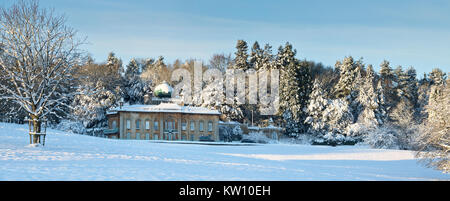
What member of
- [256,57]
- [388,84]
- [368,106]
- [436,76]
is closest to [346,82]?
[368,106]

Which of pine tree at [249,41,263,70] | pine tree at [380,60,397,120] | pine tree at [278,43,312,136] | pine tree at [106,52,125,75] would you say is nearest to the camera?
pine tree at [278,43,312,136]

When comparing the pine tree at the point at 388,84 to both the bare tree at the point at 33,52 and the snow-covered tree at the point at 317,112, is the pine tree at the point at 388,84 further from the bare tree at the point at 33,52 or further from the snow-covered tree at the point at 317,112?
the bare tree at the point at 33,52

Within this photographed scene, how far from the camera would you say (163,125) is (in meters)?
50.8

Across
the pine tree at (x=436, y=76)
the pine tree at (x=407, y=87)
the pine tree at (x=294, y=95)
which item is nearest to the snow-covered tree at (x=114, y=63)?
the pine tree at (x=294, y=95)

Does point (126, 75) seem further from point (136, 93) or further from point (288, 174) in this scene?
point (288, 174)

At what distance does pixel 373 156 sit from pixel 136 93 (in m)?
40.7

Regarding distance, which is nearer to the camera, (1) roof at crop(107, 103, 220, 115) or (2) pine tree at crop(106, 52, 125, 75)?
(1) roof at crop(107, 103, 220, 115)

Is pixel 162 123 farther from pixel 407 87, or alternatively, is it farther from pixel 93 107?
pixel 407 87

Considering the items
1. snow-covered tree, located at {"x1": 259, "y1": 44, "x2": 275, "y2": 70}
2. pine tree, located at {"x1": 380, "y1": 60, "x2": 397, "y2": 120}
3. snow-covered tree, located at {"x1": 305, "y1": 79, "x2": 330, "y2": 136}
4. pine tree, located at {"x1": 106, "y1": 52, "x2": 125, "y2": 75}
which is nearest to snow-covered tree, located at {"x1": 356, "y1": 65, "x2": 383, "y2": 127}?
snow-covered tree, located at {"x1": 305, "y1": 79, "x2": 330, "y2": 136}

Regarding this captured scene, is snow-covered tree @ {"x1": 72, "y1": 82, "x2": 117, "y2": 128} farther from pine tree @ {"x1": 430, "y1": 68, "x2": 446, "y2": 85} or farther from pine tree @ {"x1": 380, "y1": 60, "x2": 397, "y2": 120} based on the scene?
pine tree @ {"x1": 430, "y1": 68, "x2": 446, "y2": 85}

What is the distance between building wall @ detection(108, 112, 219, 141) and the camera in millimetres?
50031

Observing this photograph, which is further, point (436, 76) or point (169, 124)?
point (436, 76)

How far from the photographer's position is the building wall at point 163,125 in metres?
50.0
